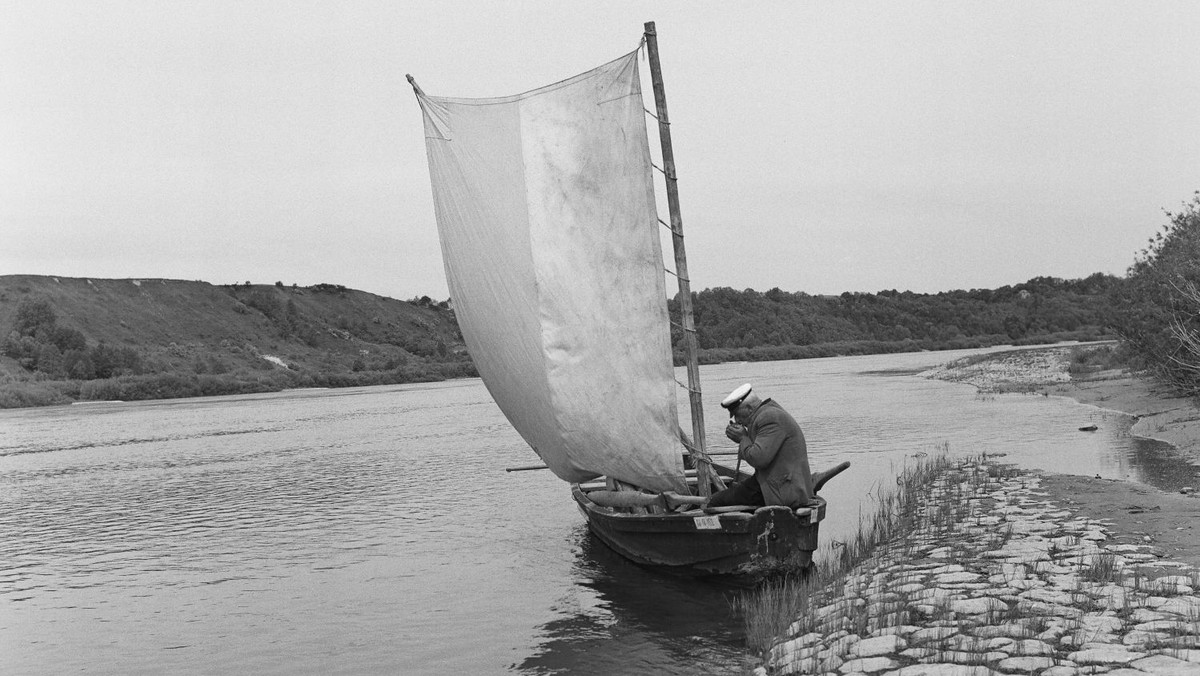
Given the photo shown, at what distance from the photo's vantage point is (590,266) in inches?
466

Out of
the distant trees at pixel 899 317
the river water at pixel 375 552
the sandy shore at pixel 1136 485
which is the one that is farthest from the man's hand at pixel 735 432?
the distant trees at pixel 899 317

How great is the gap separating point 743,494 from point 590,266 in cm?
325

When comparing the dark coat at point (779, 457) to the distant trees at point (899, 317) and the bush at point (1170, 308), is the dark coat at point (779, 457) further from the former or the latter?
the distant trees at point (899, 317)

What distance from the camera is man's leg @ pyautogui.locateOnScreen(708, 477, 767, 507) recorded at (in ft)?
37.5

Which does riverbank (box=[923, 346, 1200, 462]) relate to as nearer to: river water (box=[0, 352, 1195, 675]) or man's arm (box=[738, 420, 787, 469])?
river water (box=[0, 352, 1195, 675])

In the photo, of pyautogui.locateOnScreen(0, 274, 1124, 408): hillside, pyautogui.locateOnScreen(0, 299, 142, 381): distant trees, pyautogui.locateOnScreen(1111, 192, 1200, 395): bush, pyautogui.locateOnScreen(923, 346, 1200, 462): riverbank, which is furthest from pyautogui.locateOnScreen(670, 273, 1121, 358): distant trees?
pyautogui.locateOnScreen(1111, 192, 1200, 395): bush

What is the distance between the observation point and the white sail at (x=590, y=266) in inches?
464

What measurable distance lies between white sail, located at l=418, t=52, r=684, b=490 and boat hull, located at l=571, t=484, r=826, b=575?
2.39 ft

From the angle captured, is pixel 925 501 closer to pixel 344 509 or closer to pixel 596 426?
pixel 596 426

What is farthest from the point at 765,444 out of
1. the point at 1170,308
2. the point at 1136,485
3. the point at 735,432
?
the point at 1170,308

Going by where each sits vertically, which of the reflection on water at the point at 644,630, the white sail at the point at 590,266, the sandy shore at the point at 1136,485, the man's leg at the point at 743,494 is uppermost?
the white sail at the point at 590,266

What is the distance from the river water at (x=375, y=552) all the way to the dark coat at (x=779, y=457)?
1.42 m

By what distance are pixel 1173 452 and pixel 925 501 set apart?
694 centimetres

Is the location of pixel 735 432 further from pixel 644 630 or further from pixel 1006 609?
pixel 1006 609
